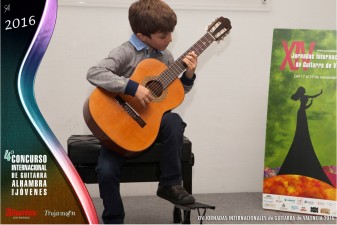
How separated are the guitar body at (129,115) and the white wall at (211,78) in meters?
0.91

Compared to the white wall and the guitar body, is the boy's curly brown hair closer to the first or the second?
the guitar body

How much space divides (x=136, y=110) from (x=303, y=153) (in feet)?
4.06

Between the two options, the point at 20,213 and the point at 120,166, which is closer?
the point at 120,166

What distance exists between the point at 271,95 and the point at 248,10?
2.19 feet

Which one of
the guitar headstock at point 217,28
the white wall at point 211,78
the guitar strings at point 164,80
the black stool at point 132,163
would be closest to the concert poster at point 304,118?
the white wall at point 211,78

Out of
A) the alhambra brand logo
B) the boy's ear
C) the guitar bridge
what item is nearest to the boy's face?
the boy's ear

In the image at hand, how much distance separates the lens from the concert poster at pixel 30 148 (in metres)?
2.95

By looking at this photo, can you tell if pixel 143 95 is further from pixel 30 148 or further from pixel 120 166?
pixel 30 148

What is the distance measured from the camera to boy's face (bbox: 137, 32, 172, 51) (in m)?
2.81

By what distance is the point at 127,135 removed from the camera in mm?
2666

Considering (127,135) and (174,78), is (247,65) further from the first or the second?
(127,135)

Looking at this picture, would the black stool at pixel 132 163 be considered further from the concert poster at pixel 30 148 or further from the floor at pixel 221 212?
the floor at pixel 221 212

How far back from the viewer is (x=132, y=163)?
2920 mm

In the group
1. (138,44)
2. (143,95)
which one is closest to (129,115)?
(143,95)
